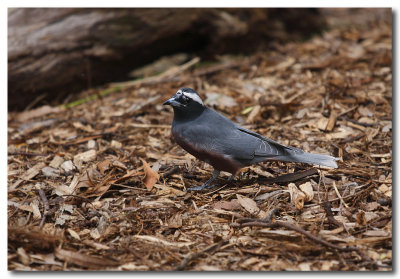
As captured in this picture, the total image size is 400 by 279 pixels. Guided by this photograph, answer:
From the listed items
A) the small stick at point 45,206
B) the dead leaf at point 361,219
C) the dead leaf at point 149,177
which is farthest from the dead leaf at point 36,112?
the dead leaf at point 361,219

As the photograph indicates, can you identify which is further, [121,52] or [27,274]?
[121,52]

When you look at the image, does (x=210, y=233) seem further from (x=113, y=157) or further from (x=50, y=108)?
(x=50, y=108)

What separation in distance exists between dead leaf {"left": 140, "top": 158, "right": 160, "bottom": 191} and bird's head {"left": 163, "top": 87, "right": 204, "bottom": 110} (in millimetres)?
727

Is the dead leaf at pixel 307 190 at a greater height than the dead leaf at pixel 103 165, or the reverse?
the dead leaf at pixel 103 165

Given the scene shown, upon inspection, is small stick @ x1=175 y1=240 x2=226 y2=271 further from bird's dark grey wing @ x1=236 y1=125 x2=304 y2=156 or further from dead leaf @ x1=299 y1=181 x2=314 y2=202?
bird's dark grey wing @ x1=236 y1=125 x2=304 y2=156

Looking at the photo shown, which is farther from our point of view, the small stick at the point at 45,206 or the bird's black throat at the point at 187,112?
the bird's black throat at the point at 187,112

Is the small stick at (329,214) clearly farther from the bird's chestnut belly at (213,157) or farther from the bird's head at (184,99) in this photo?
the bird's head at (184,99)

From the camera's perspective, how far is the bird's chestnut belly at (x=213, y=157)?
4.37m

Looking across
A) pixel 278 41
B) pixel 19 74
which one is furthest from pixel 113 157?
pixel 278 41

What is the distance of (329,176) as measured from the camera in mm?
4465

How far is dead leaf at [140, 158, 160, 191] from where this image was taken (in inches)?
178

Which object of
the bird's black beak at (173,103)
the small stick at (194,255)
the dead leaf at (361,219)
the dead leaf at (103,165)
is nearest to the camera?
the small stick at (194,255)

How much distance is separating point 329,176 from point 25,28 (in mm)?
4881

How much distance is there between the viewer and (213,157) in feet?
14.4
